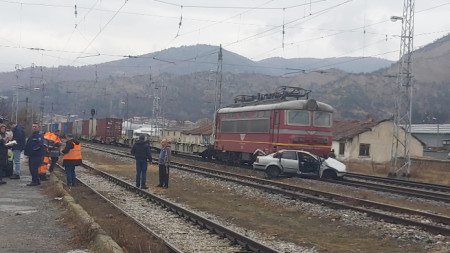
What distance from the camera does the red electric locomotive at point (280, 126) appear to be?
24188mm

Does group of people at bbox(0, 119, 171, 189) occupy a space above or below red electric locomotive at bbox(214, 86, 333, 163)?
below

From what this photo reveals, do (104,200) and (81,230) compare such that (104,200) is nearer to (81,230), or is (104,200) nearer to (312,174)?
(81,230)

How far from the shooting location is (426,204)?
16266 mm

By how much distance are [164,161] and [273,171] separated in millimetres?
6498

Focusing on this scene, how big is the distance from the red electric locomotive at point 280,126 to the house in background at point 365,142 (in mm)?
21890

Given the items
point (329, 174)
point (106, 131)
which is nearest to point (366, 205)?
point (329, 174)

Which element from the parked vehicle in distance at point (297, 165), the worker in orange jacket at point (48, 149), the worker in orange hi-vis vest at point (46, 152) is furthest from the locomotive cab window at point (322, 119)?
the worker in orange hi-vis vest at point (46, 152)

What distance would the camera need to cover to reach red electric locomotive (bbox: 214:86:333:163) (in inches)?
952

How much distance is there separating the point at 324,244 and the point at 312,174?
13320mm

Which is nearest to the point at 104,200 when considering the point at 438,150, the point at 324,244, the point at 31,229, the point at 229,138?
the point at 31,229

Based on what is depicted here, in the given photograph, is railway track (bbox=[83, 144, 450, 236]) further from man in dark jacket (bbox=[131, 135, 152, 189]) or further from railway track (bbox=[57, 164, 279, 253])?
railway track (bbox=[57, 164, 279, 253])

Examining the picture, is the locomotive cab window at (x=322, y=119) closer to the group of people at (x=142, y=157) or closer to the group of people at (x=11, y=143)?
the group of people at (x=142, y=157)

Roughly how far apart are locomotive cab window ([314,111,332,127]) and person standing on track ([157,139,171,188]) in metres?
9.30

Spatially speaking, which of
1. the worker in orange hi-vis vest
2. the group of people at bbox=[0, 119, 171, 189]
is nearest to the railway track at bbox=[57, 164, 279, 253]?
the group of people at bbox=[0, 119, 171, 189]
